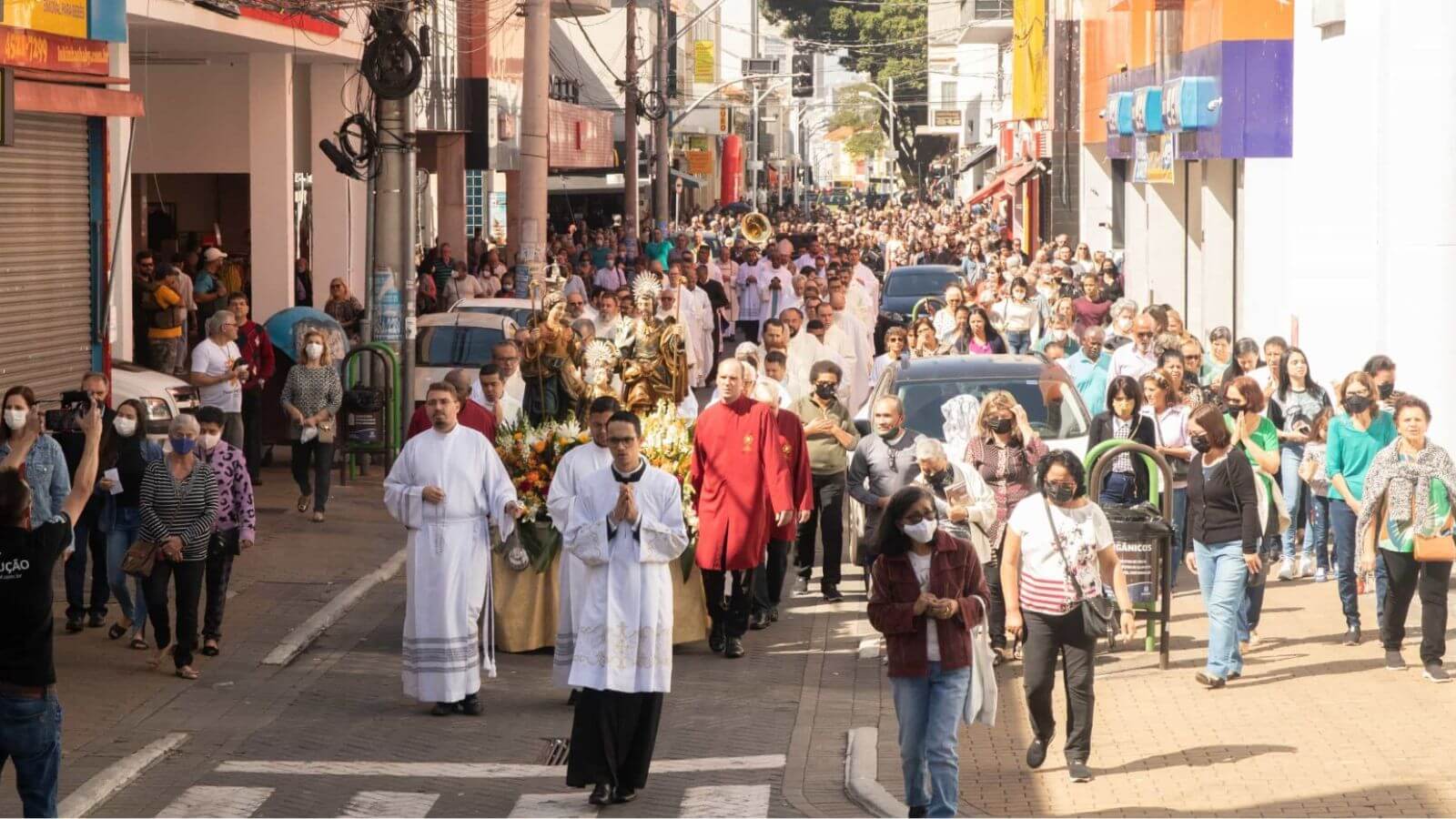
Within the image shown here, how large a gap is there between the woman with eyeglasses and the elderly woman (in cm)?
691

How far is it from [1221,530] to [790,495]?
109 inches

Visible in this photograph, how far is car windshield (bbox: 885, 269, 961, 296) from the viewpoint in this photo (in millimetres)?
35000

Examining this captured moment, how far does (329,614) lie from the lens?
563 inches

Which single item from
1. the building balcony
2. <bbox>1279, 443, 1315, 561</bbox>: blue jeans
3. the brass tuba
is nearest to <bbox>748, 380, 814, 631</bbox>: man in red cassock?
<bbox>1279, 443, 1315, 561</bbox>: blue jeans

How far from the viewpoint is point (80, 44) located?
62.2 ft

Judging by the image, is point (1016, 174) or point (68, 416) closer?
point (68, 416)

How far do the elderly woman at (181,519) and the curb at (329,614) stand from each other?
87cm

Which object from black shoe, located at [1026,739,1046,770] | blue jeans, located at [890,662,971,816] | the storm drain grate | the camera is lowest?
the storm drain grate

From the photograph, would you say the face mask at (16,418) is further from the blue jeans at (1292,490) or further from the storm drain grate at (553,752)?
the blue jeans at (1292,490)

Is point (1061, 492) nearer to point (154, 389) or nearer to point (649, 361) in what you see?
point (649, 361)

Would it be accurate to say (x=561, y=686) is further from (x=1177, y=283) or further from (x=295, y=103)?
(x=1177, y=283)

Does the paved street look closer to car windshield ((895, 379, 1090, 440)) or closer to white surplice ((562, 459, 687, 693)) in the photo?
white surplice ((562, 459, 687, 693))

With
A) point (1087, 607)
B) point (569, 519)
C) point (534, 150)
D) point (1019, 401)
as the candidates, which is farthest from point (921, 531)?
point (534, 150)

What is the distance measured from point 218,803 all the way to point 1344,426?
740 centimetres
